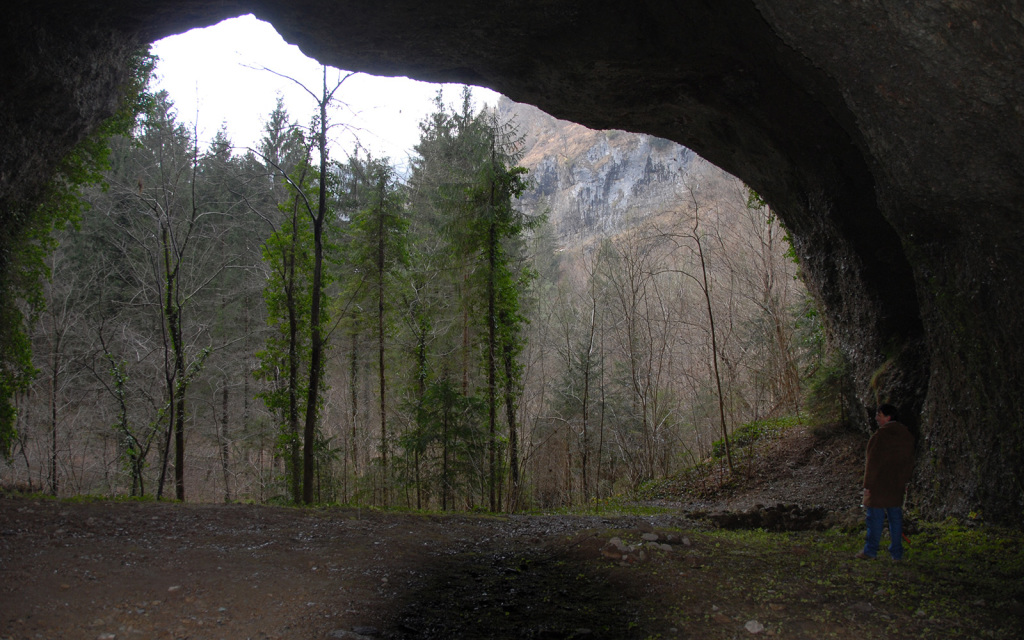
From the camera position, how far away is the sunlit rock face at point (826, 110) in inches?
185

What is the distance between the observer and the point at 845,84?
523 centimetres

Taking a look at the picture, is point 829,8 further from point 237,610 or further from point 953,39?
point 237,610

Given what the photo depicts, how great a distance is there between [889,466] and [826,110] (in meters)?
4.69

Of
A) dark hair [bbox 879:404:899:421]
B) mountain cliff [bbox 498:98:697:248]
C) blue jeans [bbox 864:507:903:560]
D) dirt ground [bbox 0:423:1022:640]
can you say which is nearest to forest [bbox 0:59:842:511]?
dirt ground [bbox 0:423:1022:640]

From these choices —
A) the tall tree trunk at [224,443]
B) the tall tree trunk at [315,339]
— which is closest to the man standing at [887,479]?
the tall tree trunk at [315,339]

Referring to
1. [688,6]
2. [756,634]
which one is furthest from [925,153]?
[756,634]

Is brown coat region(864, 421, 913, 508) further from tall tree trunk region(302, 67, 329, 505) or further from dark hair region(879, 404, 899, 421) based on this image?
tall tree trunk region(302, 67, 329, 505)

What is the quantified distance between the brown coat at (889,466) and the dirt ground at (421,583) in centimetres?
66

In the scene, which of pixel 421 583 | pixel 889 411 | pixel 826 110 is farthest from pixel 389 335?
pixel 889 411

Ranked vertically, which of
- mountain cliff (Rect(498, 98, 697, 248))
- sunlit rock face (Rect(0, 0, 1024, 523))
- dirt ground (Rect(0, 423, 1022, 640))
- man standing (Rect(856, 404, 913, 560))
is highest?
mountain cliff (Rect(498, 98, 697, 248))

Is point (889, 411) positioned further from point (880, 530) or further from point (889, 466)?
point (880, 530)

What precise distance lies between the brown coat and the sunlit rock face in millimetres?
954

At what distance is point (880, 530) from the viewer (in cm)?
582

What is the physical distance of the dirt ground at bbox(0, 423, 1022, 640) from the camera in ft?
13.8
